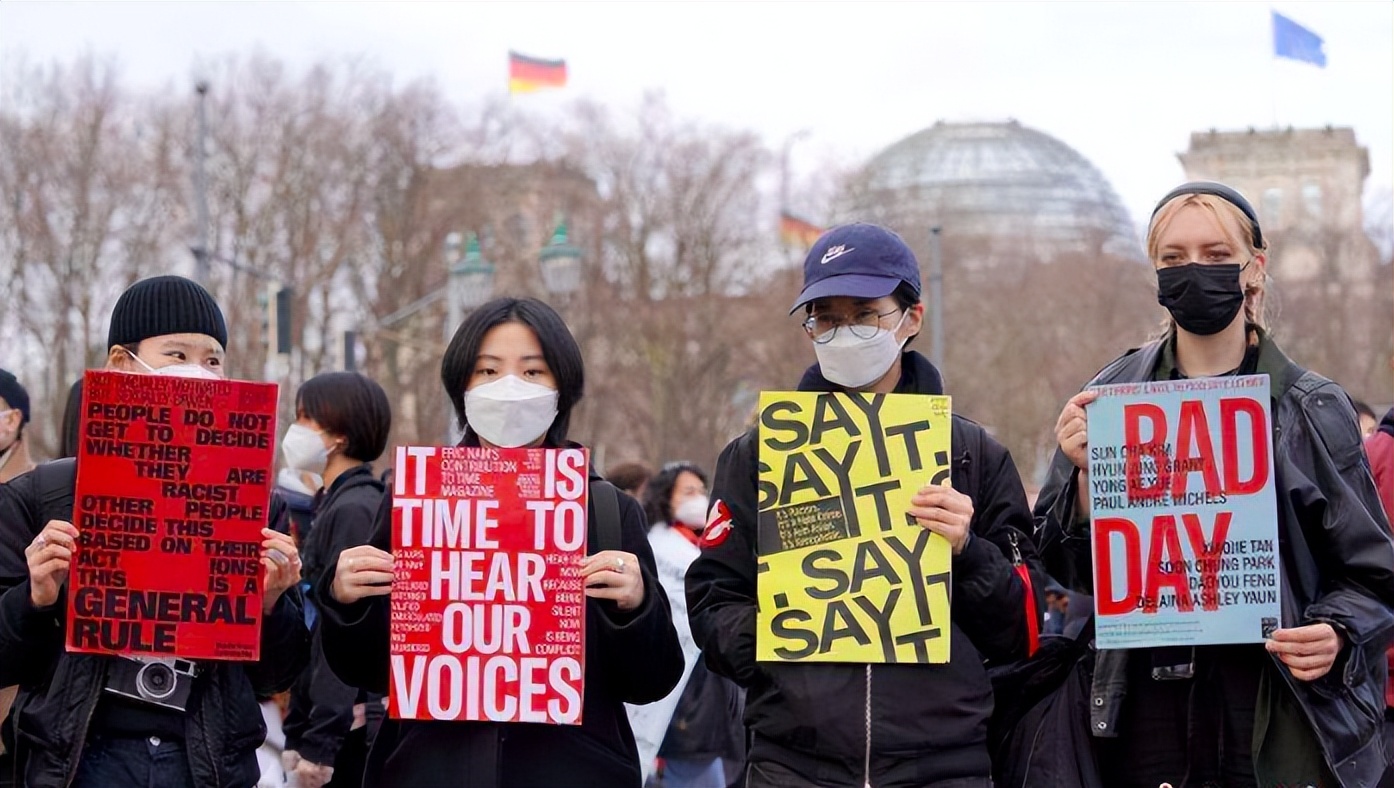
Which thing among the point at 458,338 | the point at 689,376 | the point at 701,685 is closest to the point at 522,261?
the point at 689,376

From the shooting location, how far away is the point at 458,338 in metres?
5.30

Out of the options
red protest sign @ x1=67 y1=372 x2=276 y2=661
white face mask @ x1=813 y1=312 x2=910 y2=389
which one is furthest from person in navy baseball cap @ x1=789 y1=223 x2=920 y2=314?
red protest sign @ x1=67 y1=372 x2=276 y2=661

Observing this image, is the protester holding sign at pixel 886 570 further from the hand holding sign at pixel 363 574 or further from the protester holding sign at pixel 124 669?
the protester holding sign at pixel 124 669

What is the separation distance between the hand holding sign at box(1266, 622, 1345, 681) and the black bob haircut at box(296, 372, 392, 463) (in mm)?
4231

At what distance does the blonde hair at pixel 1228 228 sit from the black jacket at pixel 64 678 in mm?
2455

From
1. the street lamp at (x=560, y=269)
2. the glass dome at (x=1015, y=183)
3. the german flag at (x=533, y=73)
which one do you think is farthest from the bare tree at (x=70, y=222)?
the glass dome at (x=1015, y=183)

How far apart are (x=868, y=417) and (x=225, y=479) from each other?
1669 mm

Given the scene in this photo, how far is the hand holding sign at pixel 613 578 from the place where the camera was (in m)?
4.93

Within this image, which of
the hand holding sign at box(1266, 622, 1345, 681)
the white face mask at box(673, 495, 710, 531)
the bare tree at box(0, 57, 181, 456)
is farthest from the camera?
the bare tree at box(0, 57, 181, 456)

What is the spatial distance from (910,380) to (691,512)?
5306mm

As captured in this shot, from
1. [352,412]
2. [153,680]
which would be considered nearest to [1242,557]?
[153,680]

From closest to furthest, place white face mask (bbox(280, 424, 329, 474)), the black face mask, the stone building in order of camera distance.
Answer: the black face mask, white face mask (bbox(280, 424, 329, 474)), the stone building

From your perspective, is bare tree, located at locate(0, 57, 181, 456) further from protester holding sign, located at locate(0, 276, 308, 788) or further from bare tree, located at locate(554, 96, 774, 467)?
protester holding sign, located at locate(0, 276, 308, 788)

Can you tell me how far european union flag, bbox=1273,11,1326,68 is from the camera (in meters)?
44.6
